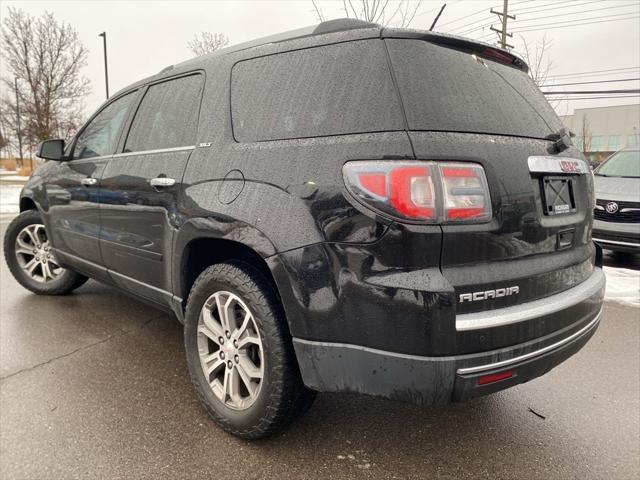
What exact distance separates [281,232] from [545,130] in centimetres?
135

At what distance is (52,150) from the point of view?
3836 millimetres

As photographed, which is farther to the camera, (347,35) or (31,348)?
(31,348)

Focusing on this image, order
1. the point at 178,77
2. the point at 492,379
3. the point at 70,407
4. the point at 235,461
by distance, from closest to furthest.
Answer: the point at 492,379, the point at 235,461, the point at 70,407, the point at 178,77

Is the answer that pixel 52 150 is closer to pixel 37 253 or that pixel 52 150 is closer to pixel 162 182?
pixel 37 253

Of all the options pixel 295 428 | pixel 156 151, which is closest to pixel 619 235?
pixel 295 428

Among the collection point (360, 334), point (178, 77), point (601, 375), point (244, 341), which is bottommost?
point (601, 375)

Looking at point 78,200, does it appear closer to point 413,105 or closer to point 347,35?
point 347,35

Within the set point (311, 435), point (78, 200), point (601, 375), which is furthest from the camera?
point (78, 200)

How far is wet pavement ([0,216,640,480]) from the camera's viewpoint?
2.02m

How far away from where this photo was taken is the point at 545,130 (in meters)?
2.16

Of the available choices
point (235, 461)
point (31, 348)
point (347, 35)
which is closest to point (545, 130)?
point (347, 35)

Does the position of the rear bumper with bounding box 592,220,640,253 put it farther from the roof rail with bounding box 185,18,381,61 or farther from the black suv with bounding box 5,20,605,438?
the roof rail with bounding box 185,18,381,61

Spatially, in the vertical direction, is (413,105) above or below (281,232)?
above

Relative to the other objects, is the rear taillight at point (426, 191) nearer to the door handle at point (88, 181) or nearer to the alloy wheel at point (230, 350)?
the alloy wheel at point (230, 350)
